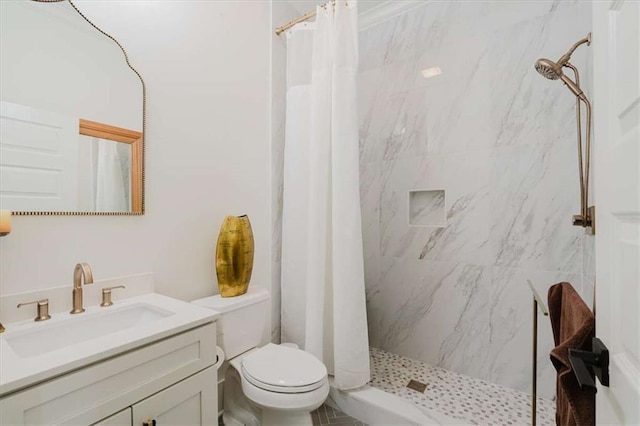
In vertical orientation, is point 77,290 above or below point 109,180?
below

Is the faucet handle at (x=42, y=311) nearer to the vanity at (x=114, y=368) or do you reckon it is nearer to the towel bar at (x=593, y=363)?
the vanity at (x=114, y=368)

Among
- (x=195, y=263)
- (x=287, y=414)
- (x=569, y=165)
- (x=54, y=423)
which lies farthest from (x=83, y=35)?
(x=569, y=165)

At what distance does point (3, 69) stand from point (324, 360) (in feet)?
6.26

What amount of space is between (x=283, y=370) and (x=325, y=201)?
891 mm

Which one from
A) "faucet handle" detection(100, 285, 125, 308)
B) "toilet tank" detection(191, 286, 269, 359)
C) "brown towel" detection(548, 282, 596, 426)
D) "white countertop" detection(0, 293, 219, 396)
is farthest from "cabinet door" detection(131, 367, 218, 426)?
"brown towel" detection(548, 282, 596, 426)

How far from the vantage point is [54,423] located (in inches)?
28.7

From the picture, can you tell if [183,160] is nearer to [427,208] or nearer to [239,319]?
[239,319]

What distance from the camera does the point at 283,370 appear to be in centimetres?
134

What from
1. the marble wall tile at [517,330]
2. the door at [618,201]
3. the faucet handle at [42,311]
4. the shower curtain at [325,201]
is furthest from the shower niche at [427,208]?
the faucet handle at [42,311]

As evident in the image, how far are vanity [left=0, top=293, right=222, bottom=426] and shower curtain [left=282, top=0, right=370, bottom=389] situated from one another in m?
0.76

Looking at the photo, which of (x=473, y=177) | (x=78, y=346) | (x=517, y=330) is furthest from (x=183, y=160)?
(x=517, y=330)

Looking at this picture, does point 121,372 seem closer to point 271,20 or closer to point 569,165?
point 271,20

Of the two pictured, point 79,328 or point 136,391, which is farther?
point 79,328

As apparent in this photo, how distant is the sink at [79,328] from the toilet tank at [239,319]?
0.88 ft
